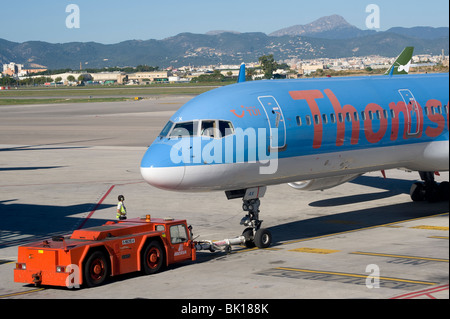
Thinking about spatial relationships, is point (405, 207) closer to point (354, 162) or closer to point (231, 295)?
point (354, 162)

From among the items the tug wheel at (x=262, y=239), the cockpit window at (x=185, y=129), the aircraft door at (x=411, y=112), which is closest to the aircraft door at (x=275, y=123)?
the cockpit window at (x=185, y=129)

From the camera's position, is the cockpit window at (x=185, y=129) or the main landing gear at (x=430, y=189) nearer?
the cockpit window at (x=185, y=129)

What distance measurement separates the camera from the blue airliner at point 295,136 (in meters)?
24.5

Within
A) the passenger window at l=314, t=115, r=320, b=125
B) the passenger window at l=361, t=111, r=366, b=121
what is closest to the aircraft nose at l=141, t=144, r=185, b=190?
the passenger window at l=314, t=115, r=320, b=125

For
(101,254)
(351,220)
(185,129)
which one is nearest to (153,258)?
(101,254)

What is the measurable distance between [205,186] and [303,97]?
5.69 m

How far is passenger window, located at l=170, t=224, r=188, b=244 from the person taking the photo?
79.4ft

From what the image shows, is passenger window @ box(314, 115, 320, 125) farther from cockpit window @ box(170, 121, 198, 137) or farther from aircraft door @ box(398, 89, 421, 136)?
cockpit window @ box(170, 121, 198, 137)

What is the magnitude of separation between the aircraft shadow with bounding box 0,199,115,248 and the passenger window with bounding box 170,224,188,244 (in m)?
6.90

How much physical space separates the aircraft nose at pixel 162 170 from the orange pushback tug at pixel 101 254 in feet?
4.42

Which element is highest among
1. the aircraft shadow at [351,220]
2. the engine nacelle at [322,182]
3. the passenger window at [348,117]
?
the passenger window at [348,117]

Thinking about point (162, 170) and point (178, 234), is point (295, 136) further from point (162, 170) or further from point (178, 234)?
point (178, 234)

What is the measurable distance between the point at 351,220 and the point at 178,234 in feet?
32.4

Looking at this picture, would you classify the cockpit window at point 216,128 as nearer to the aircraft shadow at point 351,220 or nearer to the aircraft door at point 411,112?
the aircraft shadow at point 351,220
